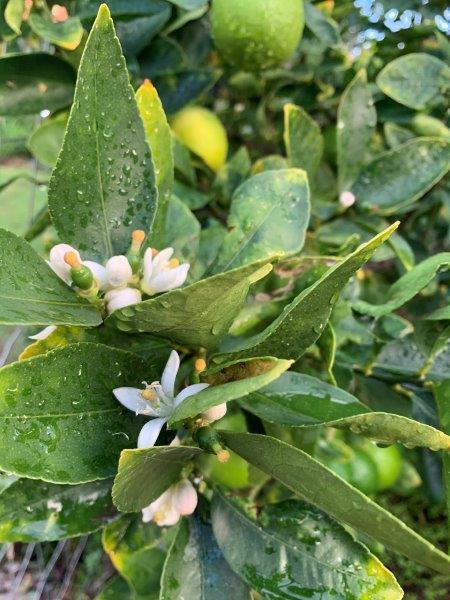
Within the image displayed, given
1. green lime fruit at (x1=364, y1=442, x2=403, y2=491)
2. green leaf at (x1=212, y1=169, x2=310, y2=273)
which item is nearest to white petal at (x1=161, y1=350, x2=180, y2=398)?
green leaf at (x1=212, y1=169, x2=310, y2=273)

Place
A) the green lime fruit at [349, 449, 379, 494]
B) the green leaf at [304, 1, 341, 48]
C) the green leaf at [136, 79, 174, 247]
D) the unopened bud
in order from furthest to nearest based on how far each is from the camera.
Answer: the green lime fruit at [349, 449, 379, 494] → the green leaf at [304, 1, 341, 48] → the green leaf at [136, 79, 174, 247] → the unopened bud

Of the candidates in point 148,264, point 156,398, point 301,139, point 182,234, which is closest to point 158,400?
point 156,398

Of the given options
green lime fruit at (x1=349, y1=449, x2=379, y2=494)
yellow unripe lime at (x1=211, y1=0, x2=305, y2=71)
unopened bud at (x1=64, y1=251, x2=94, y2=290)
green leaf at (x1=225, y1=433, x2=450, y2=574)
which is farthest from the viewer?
green lime fruit at (x1=349, y1=449, x2=379, y2=494)

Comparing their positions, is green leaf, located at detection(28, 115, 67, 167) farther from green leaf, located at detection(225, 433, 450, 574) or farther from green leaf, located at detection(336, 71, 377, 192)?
green leaf, located at detection(225, 433, 450, 574)

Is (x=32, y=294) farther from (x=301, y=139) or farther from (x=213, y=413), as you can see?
(x=301, y=139)

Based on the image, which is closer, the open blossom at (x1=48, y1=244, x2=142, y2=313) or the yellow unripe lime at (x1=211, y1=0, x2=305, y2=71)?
the open blossom at (x1=48, y1=244, x2=142, y2=313)

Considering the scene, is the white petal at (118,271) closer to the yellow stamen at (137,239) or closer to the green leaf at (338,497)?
the yellow stamen at (137,239)

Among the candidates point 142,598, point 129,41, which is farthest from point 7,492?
point 129,41

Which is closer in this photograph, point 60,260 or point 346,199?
point 60,260
